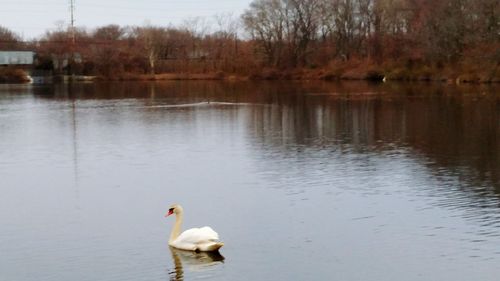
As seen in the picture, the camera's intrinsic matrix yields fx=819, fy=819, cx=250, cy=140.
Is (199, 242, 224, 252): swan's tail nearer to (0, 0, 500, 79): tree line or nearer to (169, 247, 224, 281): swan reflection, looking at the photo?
(169, 247, 224, 281): swan reflection

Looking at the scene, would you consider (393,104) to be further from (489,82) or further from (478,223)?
(478,223)

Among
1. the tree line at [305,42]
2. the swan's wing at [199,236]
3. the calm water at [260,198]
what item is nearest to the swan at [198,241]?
the swan's wing at [199,236]

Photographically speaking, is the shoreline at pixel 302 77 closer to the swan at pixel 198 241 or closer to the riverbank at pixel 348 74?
the riverbank at pixel 348 74

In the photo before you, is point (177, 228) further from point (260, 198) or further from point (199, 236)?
point (260, 198)

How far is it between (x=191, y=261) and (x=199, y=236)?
46 cm

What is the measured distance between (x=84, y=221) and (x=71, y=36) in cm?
9385

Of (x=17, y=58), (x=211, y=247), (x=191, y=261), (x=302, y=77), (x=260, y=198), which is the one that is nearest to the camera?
(x=191, y=261)

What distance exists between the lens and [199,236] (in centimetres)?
1233

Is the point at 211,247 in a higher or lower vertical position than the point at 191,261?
higher

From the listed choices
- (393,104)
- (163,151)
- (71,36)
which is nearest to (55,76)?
(71,36)

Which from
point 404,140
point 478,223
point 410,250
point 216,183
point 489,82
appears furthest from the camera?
point 489,82

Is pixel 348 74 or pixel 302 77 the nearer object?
pixel 348 74

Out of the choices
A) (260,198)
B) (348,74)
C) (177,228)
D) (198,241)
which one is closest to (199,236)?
(198,241)

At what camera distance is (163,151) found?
24.1m
